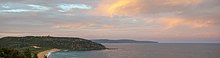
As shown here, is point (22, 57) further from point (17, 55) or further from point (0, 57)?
point (0, 57)

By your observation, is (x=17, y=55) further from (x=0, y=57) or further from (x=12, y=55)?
(x=0, y=57)

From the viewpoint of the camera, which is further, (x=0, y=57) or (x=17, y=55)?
(x=17, y=55)

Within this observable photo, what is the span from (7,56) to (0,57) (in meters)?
5.70

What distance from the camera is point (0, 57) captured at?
53.7 meters

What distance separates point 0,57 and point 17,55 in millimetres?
6781

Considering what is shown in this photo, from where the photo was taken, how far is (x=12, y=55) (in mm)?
60031

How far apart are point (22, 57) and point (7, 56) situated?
3376 millimetres

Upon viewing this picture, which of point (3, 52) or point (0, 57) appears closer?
point (0, 57)

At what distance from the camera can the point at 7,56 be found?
59.3 m

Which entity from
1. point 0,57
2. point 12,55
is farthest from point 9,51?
point 0,57

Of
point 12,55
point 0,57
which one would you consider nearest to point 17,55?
point 12,55

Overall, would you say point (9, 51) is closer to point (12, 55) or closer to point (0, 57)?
point (12, 55)

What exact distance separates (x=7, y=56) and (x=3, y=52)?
1038mm

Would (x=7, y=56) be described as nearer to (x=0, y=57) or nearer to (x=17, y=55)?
(x=17, y=55)
